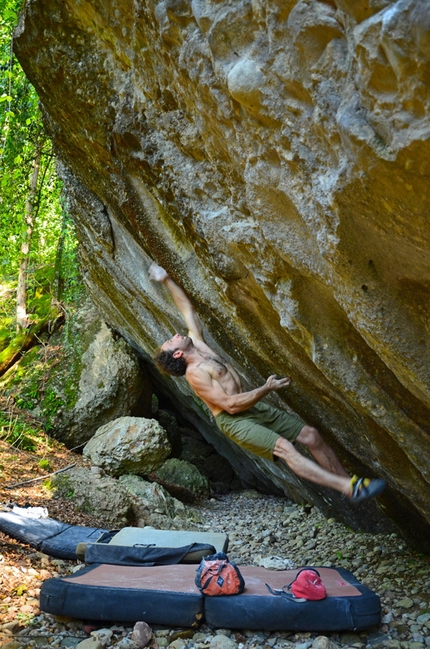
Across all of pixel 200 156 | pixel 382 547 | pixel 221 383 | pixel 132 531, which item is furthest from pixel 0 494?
pixel 200 156

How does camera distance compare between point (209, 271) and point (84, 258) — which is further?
point (84, 258)

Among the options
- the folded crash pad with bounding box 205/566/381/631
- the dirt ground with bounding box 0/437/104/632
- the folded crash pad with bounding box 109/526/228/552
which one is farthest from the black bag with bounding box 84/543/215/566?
the folded crash pad with bounding box 205/566/381/631

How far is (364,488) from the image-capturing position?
407cm

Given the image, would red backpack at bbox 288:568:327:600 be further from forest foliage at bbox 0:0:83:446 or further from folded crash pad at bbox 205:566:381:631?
forest foliage at bbox 0:0:83:446

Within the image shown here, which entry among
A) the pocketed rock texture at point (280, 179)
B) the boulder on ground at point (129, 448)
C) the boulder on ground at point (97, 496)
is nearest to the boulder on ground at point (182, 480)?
the boulder on ground at point (129, 448)

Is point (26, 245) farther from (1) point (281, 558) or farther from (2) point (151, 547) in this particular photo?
(1) point (281, 558)

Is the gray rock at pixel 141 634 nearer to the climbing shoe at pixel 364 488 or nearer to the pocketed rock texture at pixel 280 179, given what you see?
the climbing shoe at pixel 364 488

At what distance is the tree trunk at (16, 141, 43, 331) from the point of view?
361 inches

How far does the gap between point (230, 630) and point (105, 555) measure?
1.43 meters

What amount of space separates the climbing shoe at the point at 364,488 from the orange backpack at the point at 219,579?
994mm

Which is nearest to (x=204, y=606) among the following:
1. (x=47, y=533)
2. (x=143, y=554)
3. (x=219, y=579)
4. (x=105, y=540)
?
(x=219, y=579)

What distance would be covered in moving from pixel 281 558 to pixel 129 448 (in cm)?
381

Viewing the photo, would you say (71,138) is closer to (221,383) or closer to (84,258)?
(221,383)

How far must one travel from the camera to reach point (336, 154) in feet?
7.89
